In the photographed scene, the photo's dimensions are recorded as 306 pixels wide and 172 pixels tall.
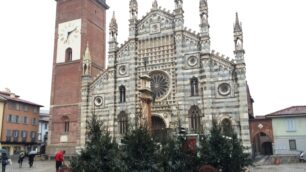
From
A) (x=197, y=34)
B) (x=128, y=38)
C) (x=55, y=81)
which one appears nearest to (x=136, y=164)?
(x=197, y=34)

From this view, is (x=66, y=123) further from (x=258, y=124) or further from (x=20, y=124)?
(x=258, y=124)

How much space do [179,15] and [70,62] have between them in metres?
16.2

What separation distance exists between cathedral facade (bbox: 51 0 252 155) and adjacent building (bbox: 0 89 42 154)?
16.9 metres

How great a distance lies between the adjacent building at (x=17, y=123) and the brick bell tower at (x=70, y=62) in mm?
13485

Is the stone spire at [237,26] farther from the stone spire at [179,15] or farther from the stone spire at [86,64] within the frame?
the stone spire at [86,64]

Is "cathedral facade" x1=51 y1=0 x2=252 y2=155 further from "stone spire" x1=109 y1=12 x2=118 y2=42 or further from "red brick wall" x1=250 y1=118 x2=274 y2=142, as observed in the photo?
"red brick wall" x1=250 y1=118 x2=274 y2=142

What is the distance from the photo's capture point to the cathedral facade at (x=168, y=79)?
30.2 m

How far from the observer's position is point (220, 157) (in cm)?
1612

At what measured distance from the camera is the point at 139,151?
1386cm

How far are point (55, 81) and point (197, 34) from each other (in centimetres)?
2019

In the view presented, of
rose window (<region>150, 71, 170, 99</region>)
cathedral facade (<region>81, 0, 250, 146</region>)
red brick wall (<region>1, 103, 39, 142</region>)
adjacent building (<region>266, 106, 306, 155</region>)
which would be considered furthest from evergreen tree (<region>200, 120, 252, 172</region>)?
red brick wall (<region>1, 103, 39, 142</region>)

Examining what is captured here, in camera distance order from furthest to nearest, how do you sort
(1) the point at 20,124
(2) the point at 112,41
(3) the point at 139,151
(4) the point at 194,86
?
(1) the point at 20,124 < (2) the point at 112,41 < (4) the point at 194,86 < (3) the point at 139,151

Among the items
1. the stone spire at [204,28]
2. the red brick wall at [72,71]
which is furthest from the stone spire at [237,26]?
the red brick wall at [72,71]

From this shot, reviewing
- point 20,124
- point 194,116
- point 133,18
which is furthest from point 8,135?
point 194,116
